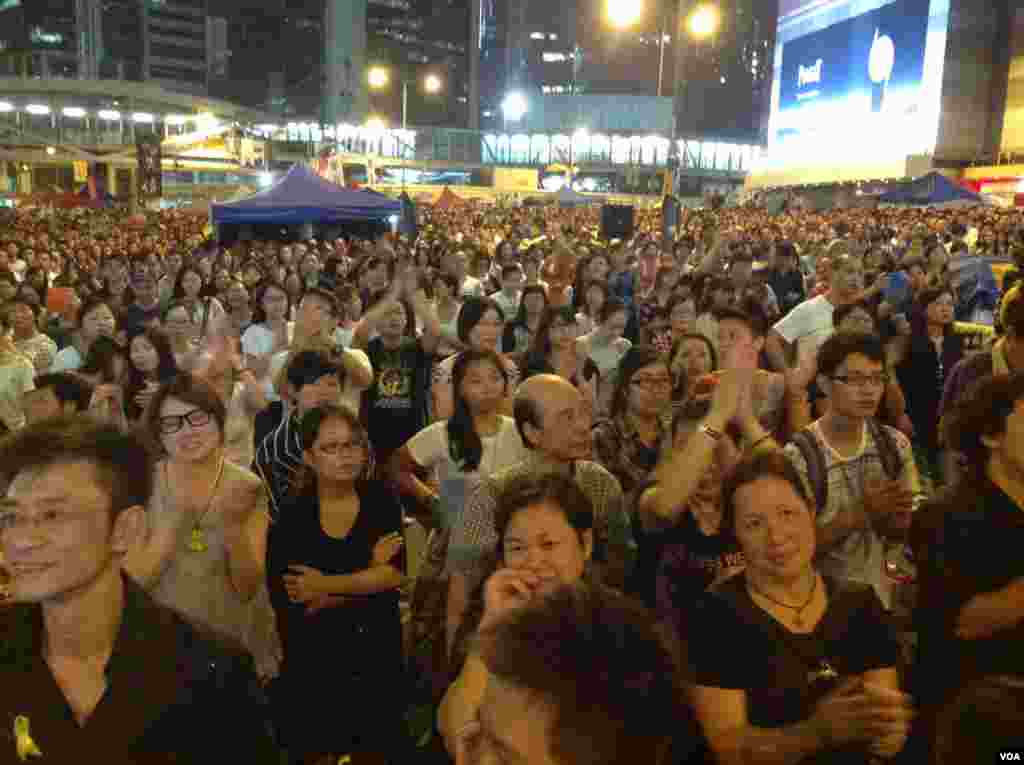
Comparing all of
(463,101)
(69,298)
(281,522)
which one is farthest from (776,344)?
(463,101)

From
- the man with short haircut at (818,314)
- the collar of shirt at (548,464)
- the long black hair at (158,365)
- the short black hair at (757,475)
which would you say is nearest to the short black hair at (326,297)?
the long black hair at (158,365)

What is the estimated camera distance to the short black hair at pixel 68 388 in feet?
15.3

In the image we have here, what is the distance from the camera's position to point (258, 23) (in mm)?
103688

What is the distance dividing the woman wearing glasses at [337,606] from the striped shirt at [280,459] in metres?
0.78

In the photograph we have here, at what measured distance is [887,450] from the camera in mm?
3506

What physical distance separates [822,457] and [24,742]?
268cm

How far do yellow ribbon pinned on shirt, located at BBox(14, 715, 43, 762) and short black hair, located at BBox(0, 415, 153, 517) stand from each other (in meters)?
0.42

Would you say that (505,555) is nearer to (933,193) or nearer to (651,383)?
(651,383)

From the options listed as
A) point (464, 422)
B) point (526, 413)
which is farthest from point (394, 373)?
point (526, 413)

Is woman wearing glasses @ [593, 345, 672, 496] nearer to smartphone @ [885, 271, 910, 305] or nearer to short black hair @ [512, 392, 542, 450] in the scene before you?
short black hair @ [512, 392, 542, 450]

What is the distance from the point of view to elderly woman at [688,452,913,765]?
2.19 m

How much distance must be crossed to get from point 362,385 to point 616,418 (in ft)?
6.12

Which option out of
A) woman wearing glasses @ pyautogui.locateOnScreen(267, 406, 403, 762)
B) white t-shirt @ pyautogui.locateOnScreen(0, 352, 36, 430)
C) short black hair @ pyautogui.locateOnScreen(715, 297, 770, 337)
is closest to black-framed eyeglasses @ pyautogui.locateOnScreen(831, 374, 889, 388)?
woman wearing glasses @ pyautogui.locateOnScreen(267, 406, 403, 762)

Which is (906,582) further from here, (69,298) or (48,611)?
(69,298)
